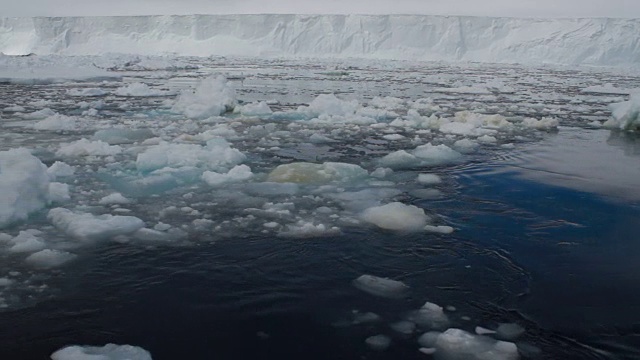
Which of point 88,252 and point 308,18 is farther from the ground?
point 308,18

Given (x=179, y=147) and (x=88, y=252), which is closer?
(x=88, y=252)

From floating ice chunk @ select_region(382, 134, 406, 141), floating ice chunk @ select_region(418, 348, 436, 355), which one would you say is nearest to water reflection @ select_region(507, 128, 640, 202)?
floating ice chunk @ select_region(382, 134, 406, 141)

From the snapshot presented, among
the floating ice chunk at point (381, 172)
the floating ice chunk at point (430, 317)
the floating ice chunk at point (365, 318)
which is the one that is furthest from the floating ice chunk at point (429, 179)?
the floating ice chunk at point (365, 318)

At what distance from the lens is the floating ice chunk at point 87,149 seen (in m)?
7.58

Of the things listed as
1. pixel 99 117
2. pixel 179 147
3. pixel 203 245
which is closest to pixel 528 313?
pixel 203 245

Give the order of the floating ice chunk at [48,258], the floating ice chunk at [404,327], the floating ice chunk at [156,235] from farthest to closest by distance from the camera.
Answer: the floating ice chunk at [156,235] < the floating ice chunk at [48,258] < the floating ice chunk at [404,327]

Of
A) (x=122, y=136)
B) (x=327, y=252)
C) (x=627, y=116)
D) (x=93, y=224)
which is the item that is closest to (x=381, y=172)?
(x=327, y=252)

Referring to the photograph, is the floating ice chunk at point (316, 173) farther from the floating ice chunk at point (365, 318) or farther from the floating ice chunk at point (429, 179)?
the floating ice chunk at point (365, 318)

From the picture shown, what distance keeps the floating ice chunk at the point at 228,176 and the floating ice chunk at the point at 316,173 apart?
0.30 metres

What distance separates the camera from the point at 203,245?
13.8 ft

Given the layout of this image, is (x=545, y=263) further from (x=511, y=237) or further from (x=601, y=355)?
(x=601, y=355)

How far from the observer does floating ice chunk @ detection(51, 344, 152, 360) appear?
8.57 feet

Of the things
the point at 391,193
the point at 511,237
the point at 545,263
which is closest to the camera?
the point at 545,263

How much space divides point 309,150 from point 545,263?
197 inches
